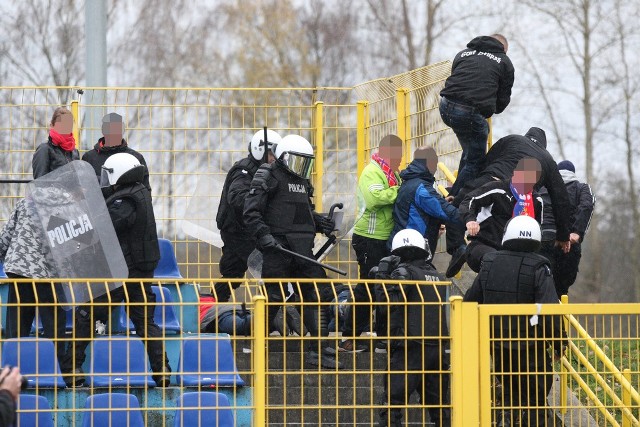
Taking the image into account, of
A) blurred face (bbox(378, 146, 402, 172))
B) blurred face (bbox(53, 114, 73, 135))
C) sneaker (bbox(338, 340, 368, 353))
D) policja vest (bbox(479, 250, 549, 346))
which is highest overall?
blurred face (bbox(53, 114, 73, 135))

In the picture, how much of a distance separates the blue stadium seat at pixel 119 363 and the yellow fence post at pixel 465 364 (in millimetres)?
1926

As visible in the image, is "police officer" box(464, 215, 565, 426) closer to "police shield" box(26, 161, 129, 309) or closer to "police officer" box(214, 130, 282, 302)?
"police shield" box(26, 161, 129, 309)

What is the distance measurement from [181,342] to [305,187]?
10.9 ft

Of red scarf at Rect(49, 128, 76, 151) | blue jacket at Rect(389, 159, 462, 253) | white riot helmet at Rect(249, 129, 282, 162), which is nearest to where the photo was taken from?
blue jacket at Rect(389, 159, 462, 253)

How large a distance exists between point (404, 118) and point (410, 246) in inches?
130

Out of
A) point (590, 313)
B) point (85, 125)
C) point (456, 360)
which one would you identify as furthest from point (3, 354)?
Answer: point (85, 125)

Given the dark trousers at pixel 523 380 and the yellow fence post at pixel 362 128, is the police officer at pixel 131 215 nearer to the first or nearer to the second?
the dark trousers at pixel 523 380

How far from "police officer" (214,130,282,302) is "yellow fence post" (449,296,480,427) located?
3725 mm

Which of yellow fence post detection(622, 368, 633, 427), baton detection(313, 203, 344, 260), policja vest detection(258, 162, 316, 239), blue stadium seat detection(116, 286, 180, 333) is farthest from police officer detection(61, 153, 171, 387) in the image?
yellow fence post detection(622, 368, 633, 427)

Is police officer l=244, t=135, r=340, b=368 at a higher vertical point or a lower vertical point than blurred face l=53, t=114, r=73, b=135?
lower

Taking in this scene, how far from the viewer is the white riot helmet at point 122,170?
10953 millimetres

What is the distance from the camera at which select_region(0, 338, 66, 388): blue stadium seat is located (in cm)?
857

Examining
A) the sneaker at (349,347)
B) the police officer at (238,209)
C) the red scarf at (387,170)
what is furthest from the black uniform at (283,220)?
the red scarf at (387,170)

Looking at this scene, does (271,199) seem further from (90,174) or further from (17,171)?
(17,171)
